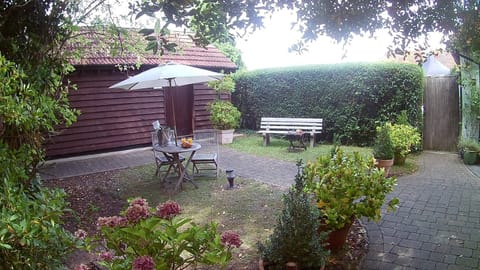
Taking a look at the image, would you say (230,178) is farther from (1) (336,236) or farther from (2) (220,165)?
(1) (336,236)

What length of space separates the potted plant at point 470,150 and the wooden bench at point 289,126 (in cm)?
350

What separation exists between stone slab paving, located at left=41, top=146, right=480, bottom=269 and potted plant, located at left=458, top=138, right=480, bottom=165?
19cm

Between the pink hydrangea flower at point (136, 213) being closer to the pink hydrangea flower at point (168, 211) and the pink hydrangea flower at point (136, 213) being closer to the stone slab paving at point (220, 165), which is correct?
the pink hydrangea flower at point (168, 211)

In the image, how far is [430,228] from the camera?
13.3 ft

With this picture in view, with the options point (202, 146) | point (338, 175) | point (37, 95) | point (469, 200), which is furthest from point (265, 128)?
point (37, 95)

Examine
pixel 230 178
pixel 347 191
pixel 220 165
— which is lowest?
pixel 220 165

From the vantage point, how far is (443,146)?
8.83 m

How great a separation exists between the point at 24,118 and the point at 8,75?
272 mm

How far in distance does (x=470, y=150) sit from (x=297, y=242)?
21.0 ft

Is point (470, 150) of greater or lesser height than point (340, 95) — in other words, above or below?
below

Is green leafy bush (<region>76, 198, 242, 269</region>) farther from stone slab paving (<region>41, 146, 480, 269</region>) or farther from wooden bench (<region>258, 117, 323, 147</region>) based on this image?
wooden bench (<region>258, 117, 323, 147</region>)

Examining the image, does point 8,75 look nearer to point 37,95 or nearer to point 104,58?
point 37,95

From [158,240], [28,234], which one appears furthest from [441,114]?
[28,234]

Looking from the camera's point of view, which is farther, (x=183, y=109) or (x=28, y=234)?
(x=183, y=109)
